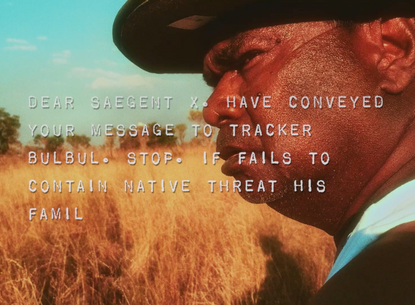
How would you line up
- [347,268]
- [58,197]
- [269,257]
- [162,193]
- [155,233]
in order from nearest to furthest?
[347,268] < [269,257] < [155,233] < [162,193] < [58,197]

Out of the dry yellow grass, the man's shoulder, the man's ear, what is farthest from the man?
the dry yellow grass

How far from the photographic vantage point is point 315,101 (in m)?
1.35

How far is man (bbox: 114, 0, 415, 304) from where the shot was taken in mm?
1295

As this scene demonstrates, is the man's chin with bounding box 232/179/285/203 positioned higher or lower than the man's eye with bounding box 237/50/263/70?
lower

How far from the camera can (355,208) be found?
1.44 m

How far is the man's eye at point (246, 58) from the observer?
151 cm

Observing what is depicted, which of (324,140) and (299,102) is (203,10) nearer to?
(299,102)

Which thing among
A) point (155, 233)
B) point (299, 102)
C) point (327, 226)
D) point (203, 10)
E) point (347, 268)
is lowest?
point (155, 233)

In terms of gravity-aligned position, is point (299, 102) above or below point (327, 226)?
above

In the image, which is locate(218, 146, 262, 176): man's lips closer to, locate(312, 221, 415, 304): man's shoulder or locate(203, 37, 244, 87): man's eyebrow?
locate(203, 37, 244, 87): man's eyebrow

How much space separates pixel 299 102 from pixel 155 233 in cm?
339

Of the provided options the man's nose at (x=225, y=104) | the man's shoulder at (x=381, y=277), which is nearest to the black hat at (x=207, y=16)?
the man's nose at (x=225, y=104)

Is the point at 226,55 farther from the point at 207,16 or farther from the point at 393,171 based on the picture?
the point at 393,171

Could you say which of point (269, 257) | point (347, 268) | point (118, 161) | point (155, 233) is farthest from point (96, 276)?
point (118, 161)
